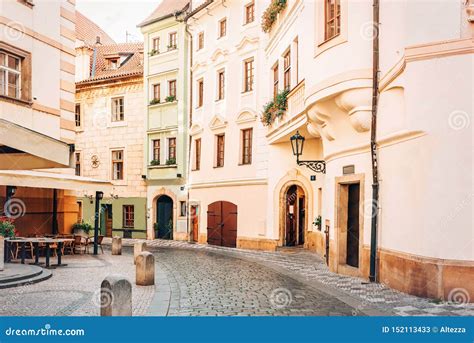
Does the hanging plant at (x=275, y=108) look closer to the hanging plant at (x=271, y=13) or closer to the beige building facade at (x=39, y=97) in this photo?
the hanging plant at (x=271, y=13)

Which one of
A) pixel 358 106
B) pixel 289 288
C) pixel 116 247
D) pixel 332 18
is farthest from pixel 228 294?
pixel 116 247

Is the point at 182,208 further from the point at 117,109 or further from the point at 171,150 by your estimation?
the point at 117,109

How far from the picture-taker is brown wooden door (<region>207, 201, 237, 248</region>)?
21.0 m

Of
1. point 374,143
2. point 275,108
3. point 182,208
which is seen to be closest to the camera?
point 374,143

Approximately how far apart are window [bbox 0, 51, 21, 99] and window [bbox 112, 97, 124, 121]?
13.7 m

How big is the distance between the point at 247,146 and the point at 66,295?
12774mm

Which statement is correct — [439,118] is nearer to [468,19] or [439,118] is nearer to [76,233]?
[468,19]

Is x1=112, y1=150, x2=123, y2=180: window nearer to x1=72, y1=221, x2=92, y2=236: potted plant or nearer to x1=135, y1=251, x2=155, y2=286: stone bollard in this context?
x1=72, y1=221, x2=92, y2=236: potted plant

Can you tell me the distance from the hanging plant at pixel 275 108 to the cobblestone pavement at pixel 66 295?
275 inches

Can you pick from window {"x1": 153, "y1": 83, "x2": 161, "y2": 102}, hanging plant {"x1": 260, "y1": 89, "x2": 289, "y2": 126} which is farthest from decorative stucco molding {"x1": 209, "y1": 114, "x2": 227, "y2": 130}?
window {"x1": 153, "y1": 83, "x2": 161, "y2": 102}

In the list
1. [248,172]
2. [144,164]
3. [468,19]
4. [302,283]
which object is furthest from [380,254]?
[144,164]

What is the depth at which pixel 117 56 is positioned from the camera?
31.1 meters

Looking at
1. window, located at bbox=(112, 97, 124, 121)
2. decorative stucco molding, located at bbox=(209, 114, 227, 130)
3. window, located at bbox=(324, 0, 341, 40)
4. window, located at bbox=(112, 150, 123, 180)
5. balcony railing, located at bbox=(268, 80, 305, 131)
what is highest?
window, located at bbox=(112, 97, 124, 121)

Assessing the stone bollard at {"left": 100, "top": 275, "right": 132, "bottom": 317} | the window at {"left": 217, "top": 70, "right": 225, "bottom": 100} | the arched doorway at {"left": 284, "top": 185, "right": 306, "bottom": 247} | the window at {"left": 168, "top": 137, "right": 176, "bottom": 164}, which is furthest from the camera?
the window at {"left": 168, "top": 137, "right": 176, "bottom": 164}
